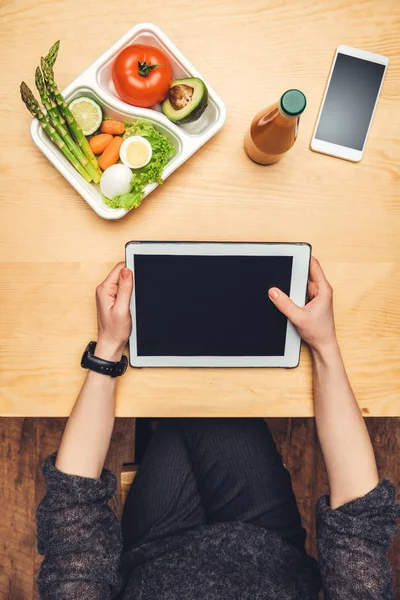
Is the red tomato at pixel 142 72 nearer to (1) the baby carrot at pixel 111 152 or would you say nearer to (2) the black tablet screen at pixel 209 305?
(1) the baby carrot at pixel 111 152

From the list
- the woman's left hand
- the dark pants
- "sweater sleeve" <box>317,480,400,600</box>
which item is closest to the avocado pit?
the woman's left hand

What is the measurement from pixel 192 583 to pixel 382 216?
91cm

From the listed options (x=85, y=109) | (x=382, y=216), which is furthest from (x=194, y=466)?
(x=85, y=109)

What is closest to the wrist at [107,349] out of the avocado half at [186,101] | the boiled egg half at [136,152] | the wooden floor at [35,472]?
the boiled egg half at [136,152]

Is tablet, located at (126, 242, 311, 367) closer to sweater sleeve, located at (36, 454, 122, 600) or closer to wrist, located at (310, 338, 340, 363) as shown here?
wrist, located at (310, 338, 340, 363)

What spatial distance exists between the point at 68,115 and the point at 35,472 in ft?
3.98

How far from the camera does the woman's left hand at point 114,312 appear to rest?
917 mm

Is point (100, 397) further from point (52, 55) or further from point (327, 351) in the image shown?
point (52, 55)

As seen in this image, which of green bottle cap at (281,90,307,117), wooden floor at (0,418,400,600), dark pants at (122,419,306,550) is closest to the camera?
green bottle cap at (281,90,307,117)

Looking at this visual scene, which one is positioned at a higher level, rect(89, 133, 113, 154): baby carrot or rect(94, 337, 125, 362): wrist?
rect(89, 133, 113, 154): baby carrot

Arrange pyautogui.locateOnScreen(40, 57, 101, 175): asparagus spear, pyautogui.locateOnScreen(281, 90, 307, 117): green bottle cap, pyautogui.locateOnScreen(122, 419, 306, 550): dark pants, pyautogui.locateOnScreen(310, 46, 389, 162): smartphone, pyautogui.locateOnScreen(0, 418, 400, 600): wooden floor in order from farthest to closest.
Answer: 1. pyautogui.locateOnScreen(0, 418, 400, 600): wooden floor
2. pyautogui.locateOnScreen(122, 419, 306, 550): dark pants
3. pyautogui.locateOnScreen(310, 46, 389, 162): smartphone
4. pyautogui.locateOnScreen(40, 57, 101, 175): asparagus spear
5. pyautogui.locateOnScreen(281, 90, 307, 117): green bottle cap

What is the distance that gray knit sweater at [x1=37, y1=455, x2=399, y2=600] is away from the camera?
928 millimetres

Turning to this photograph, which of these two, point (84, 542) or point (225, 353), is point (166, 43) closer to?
point (225, 353)

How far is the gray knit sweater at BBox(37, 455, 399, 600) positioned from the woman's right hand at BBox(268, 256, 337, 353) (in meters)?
0.34
